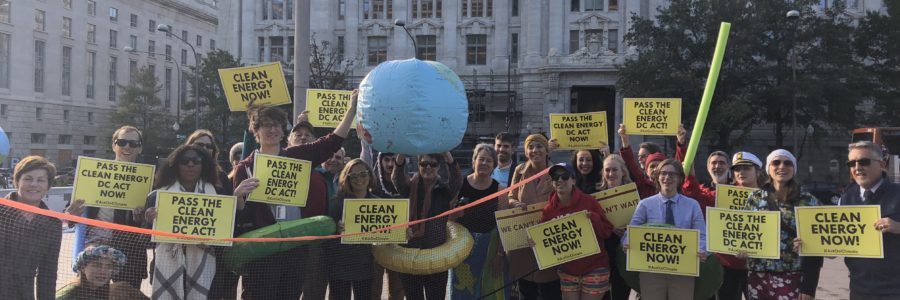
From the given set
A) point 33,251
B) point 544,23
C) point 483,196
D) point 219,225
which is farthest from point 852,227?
point 544,23

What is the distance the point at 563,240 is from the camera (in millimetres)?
6031

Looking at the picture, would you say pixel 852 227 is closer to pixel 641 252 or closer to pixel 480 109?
pixel 641 252

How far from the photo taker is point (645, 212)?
239 inches

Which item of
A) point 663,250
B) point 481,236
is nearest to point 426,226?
point 481,236

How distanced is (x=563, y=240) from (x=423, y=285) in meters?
1.35

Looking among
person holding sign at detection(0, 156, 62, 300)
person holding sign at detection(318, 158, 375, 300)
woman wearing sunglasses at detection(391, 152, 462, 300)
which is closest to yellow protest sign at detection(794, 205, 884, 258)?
woman wearing sunglasses at detection(391, 152, 462, 300)

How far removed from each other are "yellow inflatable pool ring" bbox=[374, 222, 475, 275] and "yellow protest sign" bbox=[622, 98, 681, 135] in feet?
9.11

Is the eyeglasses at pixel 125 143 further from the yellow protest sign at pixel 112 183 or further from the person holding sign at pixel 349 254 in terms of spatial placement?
the person holding sign at pixel 349 254

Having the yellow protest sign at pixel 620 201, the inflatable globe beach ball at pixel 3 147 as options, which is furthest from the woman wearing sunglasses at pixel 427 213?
the inflatable globe beach ball at pixel 3 147

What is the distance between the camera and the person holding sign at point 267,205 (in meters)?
5.72

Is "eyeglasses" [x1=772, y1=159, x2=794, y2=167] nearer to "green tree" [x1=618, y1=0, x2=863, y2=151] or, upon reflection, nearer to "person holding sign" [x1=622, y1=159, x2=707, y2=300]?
"person holding sign" [x1=622, y1=159, x2=707, y2=300]

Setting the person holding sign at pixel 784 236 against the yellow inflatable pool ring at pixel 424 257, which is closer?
the person holding sign at pixel 784 236

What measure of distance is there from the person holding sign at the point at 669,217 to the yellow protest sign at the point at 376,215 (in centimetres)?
181

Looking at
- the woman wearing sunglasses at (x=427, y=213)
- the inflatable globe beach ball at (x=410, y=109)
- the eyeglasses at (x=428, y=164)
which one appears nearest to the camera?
the inflatable globe beach ball at (x=410, y=109)
